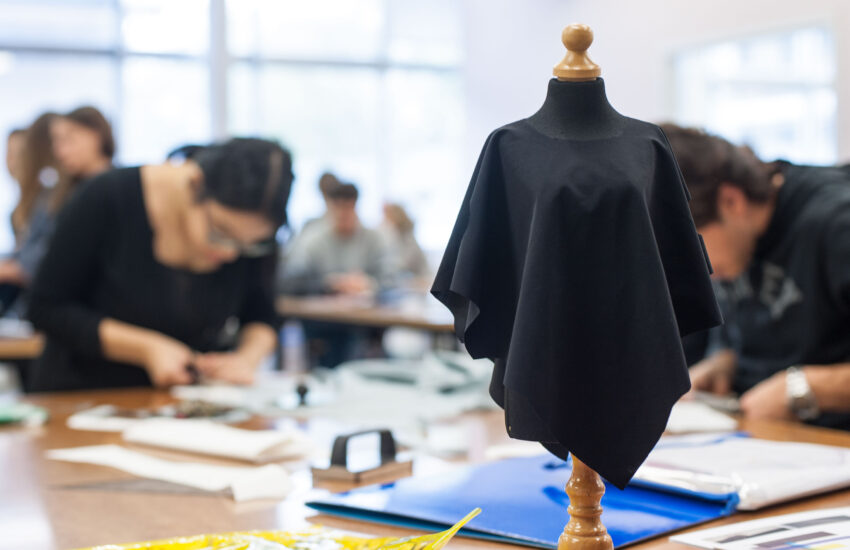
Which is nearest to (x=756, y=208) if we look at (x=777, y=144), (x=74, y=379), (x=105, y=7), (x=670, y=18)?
(x=74, y=379)

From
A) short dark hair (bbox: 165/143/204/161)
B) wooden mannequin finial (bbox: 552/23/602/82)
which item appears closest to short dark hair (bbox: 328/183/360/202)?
short dark hair (bbox: 165/143/204/161)

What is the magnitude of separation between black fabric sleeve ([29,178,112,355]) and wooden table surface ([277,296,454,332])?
67.5 inches

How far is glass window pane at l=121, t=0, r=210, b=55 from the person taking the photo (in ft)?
29.6

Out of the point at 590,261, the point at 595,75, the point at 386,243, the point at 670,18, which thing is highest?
the point at 670,18

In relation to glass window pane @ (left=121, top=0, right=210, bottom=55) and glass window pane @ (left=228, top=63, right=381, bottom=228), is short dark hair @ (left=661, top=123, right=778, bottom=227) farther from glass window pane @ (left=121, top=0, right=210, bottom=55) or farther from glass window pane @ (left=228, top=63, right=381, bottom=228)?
glass window pane @ (left=121, top=0, right=210, bottom=55)

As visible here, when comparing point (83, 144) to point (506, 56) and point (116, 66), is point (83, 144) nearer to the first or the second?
point (506, 56)

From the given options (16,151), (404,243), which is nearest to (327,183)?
(404,243)

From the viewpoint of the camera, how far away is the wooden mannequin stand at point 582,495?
737mm

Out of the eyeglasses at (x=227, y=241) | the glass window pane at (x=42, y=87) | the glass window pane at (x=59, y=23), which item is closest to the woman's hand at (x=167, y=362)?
the eyeglasses at (x=227, y=241)

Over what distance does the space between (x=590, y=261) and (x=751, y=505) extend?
491 millimetres

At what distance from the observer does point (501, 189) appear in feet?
2.52

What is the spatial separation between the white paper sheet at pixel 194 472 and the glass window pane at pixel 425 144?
28.5ft

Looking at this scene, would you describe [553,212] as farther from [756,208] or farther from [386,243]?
[386,243]

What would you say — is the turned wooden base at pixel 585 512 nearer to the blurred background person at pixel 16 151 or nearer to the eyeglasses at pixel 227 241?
the eyeglasses at pixel 227 241
